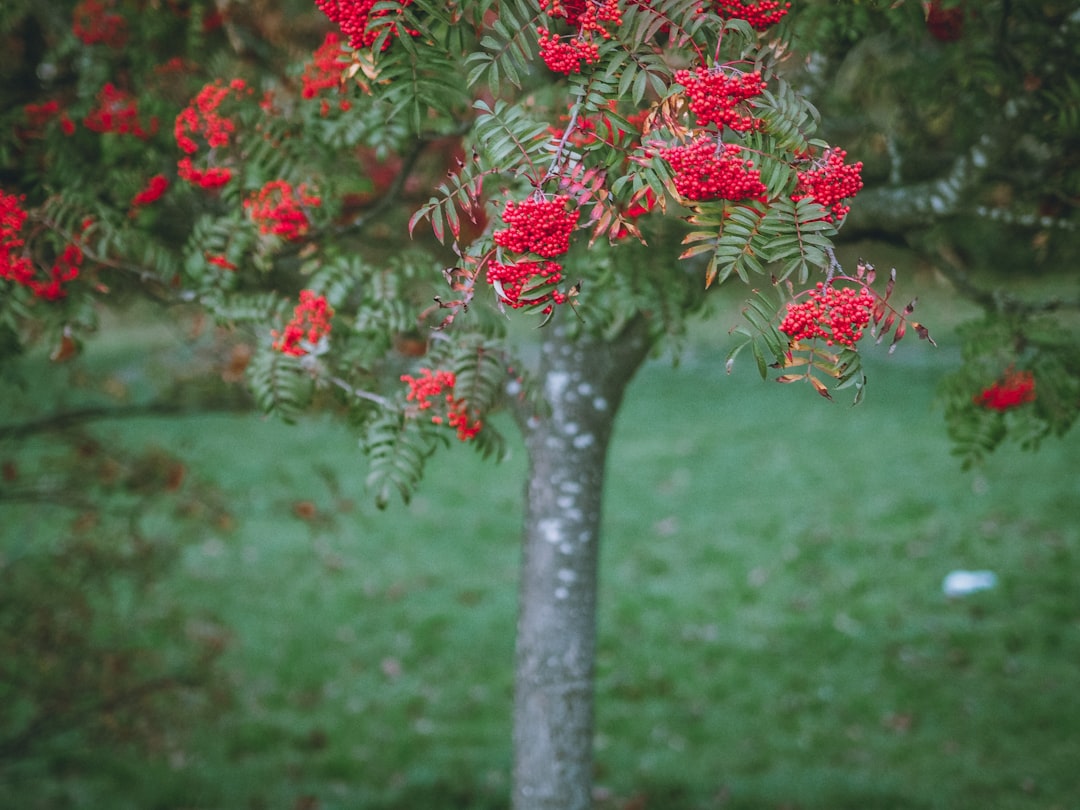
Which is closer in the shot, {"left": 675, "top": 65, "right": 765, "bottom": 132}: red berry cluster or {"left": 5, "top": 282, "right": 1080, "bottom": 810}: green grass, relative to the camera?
{"left": 675, "top": 65, "right": 765, "bottom": 132}: red berry cluster

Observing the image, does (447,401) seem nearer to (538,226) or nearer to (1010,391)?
(538,226)

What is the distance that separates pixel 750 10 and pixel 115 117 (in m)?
2.52

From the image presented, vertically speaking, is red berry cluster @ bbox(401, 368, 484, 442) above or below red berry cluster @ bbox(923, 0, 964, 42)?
below

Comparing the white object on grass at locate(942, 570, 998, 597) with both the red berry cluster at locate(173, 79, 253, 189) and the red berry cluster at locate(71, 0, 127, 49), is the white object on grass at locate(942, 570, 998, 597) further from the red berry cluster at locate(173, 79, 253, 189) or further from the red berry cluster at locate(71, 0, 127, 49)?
the red berry cluster at locate(71, 0, 127, 49)

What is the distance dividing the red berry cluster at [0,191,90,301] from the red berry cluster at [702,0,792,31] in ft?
7.17

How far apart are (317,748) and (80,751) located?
1.71 meters

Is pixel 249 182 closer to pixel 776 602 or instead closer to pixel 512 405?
pixel 512 405

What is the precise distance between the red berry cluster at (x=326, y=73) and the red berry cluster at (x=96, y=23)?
132 cm

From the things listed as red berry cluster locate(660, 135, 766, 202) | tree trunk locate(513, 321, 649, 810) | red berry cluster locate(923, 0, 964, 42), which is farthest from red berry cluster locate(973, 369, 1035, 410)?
red berry cluster locate(660, 135, 766, 202)

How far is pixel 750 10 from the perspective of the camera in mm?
2098

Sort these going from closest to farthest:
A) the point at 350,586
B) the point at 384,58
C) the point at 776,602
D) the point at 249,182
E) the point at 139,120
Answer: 1. the point at 384,58
2. the point at 249,182
3. the point at 139,120
4. the point at 776,602
5. the point at 350,586

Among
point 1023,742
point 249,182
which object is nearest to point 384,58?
point 249,182

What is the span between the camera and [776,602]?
7664 mm

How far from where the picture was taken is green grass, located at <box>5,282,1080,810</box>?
18.6 feet
